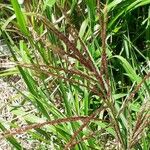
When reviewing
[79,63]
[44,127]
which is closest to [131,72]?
[79,63]

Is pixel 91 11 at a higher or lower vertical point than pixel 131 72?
higher

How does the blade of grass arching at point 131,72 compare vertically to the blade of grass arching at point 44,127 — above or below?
above

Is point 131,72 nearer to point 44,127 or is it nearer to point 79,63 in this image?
point 79,63

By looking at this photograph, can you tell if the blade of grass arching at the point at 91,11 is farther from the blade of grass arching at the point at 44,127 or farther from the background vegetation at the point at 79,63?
the blade of grass arching at the point at 44,127

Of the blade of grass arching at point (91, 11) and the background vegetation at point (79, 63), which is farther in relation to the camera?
the blade of grass arching at point (91, 11)

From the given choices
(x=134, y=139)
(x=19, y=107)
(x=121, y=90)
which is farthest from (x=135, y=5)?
(x=134, y=139)

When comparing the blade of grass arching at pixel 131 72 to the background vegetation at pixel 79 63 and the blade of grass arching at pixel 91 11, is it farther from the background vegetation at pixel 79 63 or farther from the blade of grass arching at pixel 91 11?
the blade of grass arching at pixel 91 11

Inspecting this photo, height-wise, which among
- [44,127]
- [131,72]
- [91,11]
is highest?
[91,11]

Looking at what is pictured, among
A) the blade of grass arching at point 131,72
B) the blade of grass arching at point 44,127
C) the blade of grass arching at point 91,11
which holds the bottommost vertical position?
the blade of grass arching at point 44,127

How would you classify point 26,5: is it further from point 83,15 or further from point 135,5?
point 135,5

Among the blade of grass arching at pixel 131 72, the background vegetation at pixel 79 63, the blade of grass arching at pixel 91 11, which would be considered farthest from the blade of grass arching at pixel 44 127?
the blade of grass arching at pixel 91 11

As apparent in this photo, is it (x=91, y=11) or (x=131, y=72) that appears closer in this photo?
(x=131, y=72)

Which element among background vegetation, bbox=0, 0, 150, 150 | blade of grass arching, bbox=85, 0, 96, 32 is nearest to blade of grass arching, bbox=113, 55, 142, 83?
background vegetation, bbox=0, 0, 150, 150
